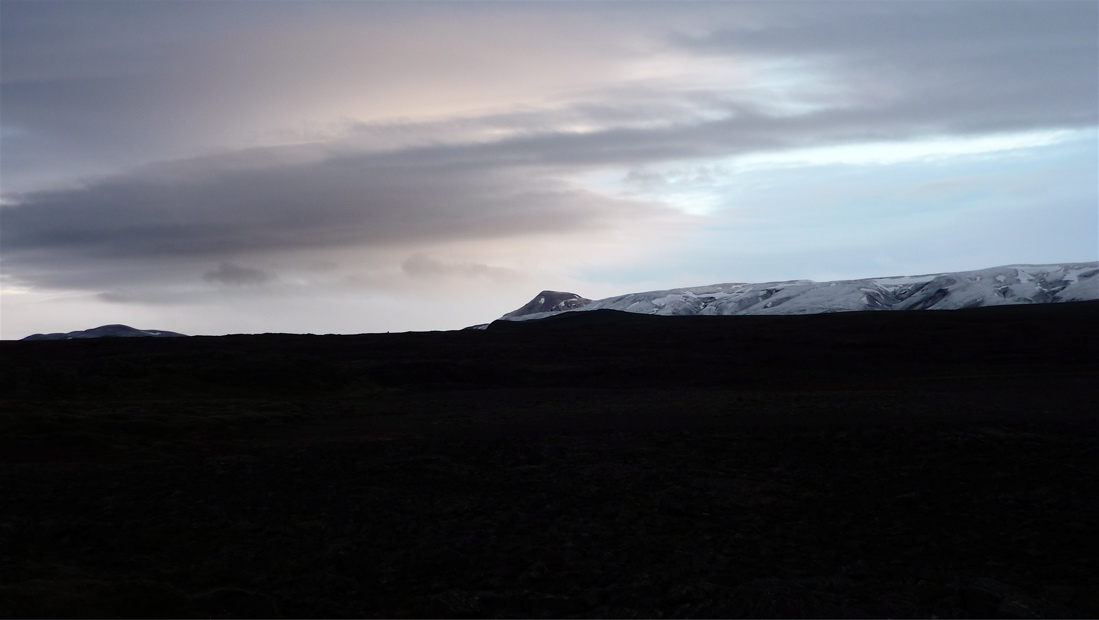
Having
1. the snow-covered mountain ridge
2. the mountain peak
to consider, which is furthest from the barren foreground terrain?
the mountain peak

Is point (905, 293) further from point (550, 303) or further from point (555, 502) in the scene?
Result: point (555, 502)

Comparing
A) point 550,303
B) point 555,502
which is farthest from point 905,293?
point 555,502

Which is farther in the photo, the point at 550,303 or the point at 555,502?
the point at 550,303

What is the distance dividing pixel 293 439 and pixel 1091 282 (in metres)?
115

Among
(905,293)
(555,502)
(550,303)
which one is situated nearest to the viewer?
(555,502)

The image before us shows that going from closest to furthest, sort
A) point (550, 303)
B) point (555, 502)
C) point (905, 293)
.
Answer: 1. point (555, 502)
2. point (905, 293)
3. point (550, 303)

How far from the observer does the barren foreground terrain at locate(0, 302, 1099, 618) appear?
867 centimetres

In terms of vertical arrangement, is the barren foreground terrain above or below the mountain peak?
below

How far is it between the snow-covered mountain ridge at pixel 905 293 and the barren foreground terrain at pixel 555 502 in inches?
3577

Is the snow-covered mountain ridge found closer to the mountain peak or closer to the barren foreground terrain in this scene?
the mountain peak

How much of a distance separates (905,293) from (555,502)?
12132 cm

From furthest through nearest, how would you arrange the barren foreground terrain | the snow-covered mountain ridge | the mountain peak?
the mountain peak
the snow-covered mountain ridge
the barren foreground terrain

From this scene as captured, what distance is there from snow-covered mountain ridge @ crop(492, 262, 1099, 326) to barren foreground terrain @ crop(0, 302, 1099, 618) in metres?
90.8

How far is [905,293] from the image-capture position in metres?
124
